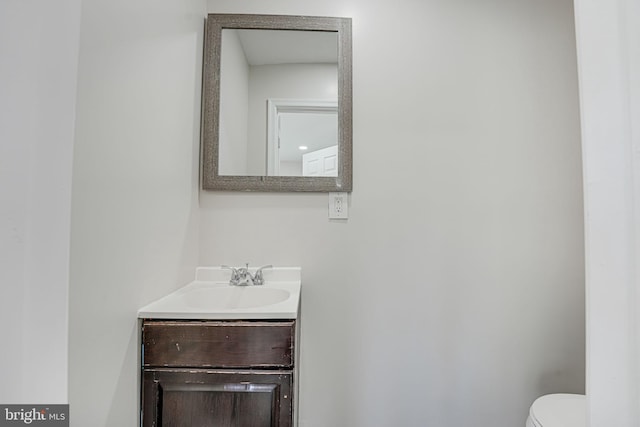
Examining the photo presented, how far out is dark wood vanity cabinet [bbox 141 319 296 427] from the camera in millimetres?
815

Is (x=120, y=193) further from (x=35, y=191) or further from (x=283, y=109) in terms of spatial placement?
(x=283, y=109)

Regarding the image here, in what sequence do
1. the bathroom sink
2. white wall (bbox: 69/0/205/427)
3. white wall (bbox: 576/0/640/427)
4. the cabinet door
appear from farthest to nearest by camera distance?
1. the bathroom sink
2. the cabinet door
3. white wall (bbox: 69/0/205/427)
4. white wall (bbox: 576/0/640/427)

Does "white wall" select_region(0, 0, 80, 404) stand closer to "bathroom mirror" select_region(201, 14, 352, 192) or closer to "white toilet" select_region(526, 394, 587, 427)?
"bathroom mirror" select_region(201, 14, 352, 192)

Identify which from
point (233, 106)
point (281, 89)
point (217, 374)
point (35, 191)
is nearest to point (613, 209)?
point (35, 191)

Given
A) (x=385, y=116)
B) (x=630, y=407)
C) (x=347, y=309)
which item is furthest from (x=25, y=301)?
(x=385, y=116)

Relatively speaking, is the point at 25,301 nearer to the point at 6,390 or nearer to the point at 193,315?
the point at 6,390

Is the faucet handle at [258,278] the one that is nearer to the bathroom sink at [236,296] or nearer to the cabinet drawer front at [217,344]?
the bathroom sink at [236,296]

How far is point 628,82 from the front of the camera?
37cm

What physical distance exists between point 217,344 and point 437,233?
3.68 ft

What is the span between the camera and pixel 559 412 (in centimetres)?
98

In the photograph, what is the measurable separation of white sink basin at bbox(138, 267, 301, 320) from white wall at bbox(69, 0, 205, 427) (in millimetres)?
70

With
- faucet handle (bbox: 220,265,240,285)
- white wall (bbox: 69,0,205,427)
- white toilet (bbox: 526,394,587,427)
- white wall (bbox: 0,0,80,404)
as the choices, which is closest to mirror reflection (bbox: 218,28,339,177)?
white wall (bbox: 69,0,205,427)

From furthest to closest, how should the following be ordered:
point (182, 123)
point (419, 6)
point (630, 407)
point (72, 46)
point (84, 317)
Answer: point (419, 6)
point (182, 123)
point (84, 317)
point (72, 46)
point (630, 407)

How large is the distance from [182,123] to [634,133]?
133cm
